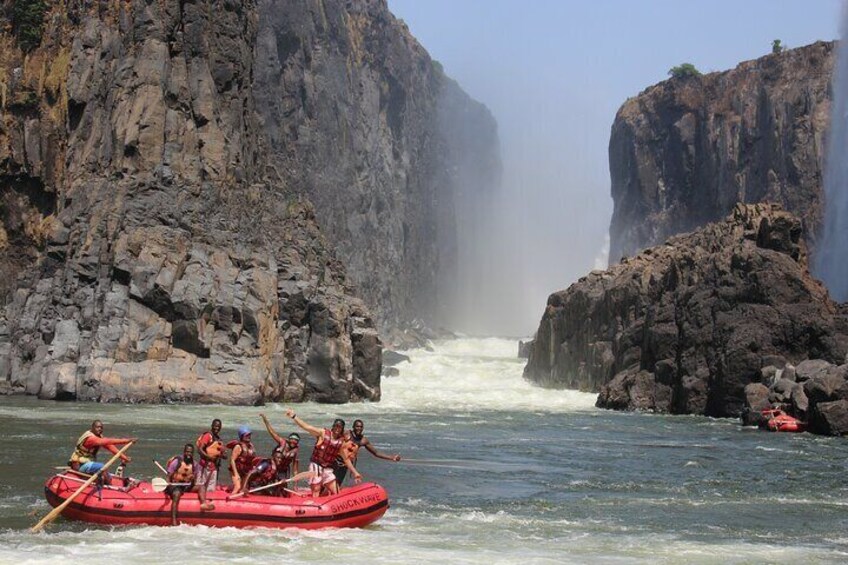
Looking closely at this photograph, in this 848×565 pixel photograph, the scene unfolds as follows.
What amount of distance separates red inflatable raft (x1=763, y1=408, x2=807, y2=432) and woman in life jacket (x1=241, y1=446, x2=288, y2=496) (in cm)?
2965

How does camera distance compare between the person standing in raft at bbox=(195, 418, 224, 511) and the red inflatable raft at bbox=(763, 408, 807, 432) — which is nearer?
the person standing in raft at bbox=(195, 418, 224, 511)

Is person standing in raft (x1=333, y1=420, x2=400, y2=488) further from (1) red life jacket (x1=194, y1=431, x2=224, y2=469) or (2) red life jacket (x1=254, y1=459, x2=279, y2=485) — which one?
(1) red life jacket (x1=194, y1=431, x2=224, y2=469)

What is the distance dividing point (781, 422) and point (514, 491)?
21.9 metres

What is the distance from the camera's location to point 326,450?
2644cm

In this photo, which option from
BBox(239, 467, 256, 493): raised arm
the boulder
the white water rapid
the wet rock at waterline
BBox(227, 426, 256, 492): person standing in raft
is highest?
the white water rapid

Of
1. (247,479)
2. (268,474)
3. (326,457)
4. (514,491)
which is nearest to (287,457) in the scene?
(268,474)

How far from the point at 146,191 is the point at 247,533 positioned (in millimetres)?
44596

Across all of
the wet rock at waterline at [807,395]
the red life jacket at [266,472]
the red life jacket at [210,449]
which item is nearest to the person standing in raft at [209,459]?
the red life jacket at [210,449]

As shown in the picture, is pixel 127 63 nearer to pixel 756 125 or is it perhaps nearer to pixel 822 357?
pixel 822 357

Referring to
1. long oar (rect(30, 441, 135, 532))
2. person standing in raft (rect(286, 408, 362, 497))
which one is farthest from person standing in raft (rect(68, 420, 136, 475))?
person standing in raft (rect(286, 408, 362, 497))

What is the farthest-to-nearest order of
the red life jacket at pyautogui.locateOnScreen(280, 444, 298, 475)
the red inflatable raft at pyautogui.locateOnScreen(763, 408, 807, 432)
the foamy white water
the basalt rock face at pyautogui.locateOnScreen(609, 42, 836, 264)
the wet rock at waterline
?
1. the basalt rock face at pyautogui.locateOnScreen(609, 42, 836, 264)
2. the foamy white water
3. the red inflatable raft at pyautogui.locateOnScreen(763, 408, 807, 432)
4. the wet rock at waterline
5. the red life jacket at pyautogui.locateOnScreen(280, 444, 298, 475)

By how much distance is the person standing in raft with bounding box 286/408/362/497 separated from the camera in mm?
25891

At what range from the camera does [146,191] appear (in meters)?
65.9

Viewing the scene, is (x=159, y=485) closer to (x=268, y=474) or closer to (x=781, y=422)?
(x=268, y=474)
